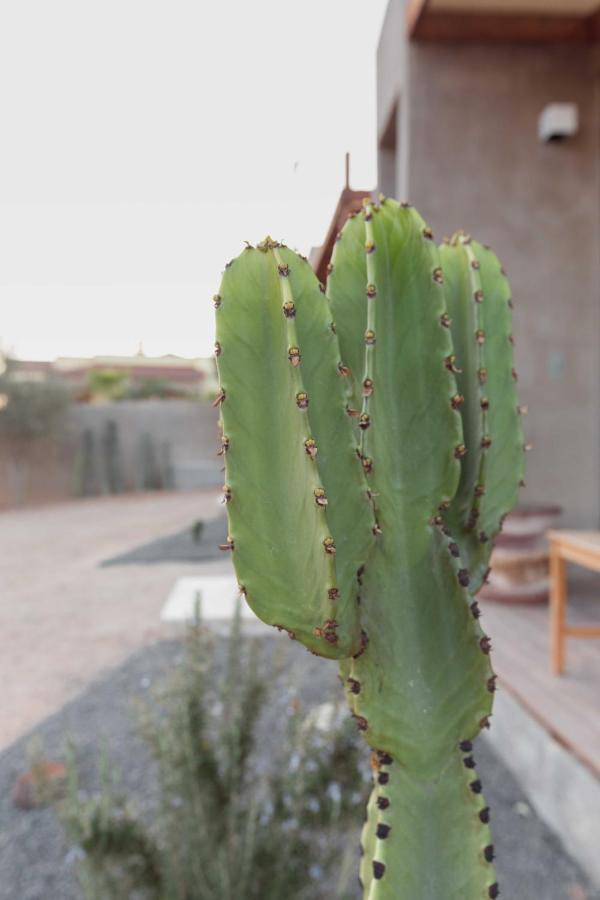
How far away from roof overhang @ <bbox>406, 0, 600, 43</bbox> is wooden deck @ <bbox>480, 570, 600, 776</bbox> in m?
3.48

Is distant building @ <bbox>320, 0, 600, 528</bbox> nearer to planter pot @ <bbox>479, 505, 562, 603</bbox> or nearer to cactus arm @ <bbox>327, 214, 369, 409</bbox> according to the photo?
planter pot @ <bbox>479, 505, 562, 603</bbox>

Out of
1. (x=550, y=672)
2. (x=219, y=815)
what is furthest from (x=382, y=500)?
(x=550, y=672)

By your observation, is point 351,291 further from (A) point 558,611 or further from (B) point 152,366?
(B) point 152,366

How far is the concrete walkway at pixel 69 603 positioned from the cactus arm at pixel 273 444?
3.43m

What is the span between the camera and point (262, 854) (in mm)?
1812

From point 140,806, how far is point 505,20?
4.57m

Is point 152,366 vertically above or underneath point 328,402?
above

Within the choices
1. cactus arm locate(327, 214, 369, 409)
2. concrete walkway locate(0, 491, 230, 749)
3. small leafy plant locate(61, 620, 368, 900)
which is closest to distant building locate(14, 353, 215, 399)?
concrete walkway locate(0, 491, 230, 749)

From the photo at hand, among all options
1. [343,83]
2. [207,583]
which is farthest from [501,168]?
[207,583]

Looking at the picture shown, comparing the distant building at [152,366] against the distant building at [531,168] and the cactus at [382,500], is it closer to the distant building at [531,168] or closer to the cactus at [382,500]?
the distant building at [531,168]

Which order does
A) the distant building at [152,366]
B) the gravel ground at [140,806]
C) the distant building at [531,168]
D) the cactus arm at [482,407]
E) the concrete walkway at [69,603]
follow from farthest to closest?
the distant building at [152,366], the concrete walkway at [69,603], the distant building at [531,168], the gravel ground at [140,806], the cactus arm at [482,407]

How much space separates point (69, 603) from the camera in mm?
6621

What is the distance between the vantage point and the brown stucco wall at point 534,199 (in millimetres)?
4129

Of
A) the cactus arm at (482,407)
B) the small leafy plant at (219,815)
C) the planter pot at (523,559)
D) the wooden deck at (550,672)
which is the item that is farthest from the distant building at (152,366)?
the cactus arm at (482,407)
